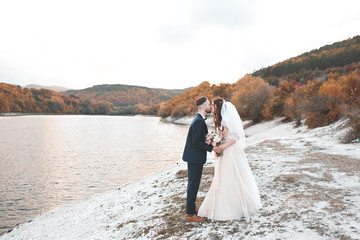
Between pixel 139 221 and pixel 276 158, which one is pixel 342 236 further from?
pixel 276 158

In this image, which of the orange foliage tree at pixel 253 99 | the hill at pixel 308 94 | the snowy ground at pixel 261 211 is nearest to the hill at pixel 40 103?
the hill at pixel 308 94

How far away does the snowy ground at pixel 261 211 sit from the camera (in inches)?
178

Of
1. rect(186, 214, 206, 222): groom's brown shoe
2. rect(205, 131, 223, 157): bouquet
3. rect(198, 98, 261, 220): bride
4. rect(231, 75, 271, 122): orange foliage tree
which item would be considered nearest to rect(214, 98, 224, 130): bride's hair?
rect(198, 98, 261, 220): bride

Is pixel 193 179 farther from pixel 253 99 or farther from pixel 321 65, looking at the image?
pixel 321 65

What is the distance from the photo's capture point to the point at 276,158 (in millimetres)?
11672

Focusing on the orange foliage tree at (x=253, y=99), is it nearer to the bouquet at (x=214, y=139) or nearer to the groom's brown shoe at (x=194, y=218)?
the bouquet at (x=214, y=139)

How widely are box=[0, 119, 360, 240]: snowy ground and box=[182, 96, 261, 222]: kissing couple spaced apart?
26 centimetres

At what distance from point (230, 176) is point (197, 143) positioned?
41.1 inches

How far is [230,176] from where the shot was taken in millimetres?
5051

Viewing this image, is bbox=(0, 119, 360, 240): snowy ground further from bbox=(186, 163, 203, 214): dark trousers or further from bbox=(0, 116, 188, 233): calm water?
bbox=(0, 116, 188, 233): calm water

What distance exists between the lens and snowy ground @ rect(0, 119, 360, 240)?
4.53 metres

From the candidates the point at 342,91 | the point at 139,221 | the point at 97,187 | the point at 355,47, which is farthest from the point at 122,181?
the point at 355,47

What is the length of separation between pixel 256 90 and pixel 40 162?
113 ft

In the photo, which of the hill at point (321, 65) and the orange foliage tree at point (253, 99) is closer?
the orange foliage tree at point (253, 99)
